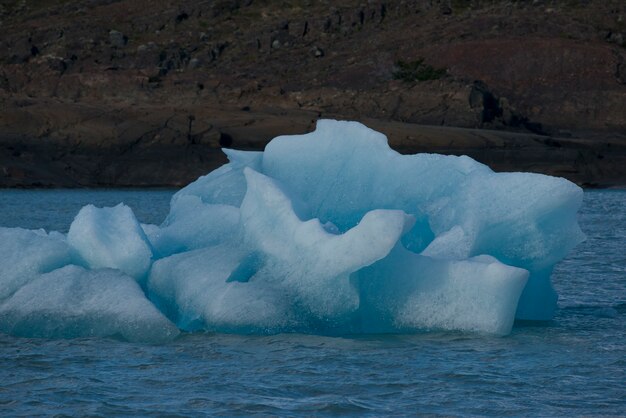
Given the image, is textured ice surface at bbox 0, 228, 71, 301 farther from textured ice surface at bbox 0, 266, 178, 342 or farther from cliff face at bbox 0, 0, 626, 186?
cliff face at bbox 0, 0, 626, 186

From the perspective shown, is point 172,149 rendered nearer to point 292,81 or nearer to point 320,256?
point 292,81

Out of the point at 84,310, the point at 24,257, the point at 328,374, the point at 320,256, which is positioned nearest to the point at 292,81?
the point at 24,257

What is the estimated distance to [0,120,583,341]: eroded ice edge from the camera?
945cm

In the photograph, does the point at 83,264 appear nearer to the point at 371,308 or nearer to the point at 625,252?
the point at 371,308

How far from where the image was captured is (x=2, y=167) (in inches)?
1427

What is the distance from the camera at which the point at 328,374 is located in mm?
8453

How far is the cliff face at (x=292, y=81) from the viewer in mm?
37406

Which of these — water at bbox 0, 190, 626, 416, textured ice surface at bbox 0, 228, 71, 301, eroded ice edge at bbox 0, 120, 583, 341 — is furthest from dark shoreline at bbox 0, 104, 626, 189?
water at bbox 0, 190, 626, 416

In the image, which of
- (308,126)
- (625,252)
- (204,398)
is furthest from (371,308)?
(308,126)

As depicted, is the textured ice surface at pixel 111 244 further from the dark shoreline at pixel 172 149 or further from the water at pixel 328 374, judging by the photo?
the dark shoreline at pixel 172 149

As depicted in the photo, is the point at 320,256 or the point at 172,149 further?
the point at 172,149

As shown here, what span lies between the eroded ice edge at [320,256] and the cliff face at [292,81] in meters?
25.8

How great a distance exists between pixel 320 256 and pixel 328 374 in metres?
1.10

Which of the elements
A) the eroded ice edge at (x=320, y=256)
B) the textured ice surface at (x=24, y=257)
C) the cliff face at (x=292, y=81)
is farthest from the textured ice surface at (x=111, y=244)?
the cliff face at (x=292, y=81)
